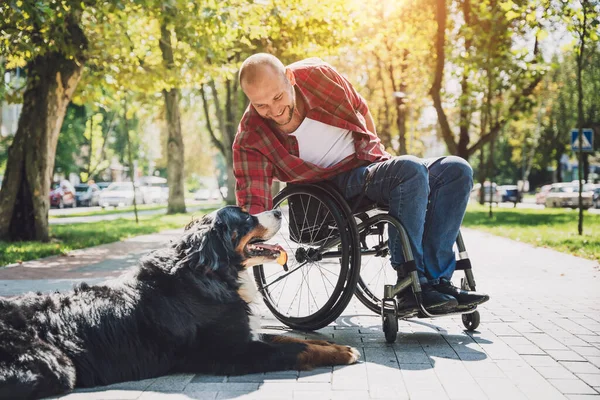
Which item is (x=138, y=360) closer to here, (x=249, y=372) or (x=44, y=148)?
(x=249, y=372)

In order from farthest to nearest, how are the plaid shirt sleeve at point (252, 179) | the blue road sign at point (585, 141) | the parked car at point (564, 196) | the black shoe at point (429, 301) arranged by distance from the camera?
the parked car at point (564, 196) < the blue road sign at point (585, 141) < the plaid shirt sleeve at point (252, 179) < the black shoe at point (429, 301)

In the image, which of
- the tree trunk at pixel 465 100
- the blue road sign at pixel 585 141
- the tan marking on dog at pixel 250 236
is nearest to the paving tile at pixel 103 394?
the tan marking on dog at pixel 250 236

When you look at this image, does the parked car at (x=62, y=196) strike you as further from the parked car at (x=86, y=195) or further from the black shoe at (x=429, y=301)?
the black shoe at (x=429, y=301)

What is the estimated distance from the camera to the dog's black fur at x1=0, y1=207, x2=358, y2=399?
327 centimetres

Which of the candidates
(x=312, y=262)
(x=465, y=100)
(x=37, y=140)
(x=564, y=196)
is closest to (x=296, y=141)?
(x=312, y=262)

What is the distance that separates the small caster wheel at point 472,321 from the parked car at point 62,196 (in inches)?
1565

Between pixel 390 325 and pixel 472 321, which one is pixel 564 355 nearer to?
pixel 472 321

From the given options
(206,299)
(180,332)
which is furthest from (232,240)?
(180,332)

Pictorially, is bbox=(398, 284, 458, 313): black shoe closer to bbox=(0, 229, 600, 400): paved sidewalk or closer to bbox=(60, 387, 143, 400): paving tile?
bbox=(0, 229, 600, 400): paved sidewalk

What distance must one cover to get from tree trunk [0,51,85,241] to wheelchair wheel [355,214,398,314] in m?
9.81

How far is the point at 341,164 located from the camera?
4.62 metres

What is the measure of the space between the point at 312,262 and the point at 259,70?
4.80 ft

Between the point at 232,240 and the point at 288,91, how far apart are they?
1217 mm

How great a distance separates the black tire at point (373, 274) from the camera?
4855 mm
